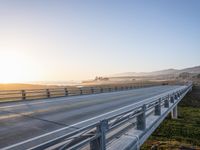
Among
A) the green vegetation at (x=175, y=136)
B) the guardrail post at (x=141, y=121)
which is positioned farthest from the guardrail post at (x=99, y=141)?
the green vegetation at (x=175, y=136)

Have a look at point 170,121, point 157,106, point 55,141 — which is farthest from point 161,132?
point 55,141

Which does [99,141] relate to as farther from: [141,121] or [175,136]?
[175,136]

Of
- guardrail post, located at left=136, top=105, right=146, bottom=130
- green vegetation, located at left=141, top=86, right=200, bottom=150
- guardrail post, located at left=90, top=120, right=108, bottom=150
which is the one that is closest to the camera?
guardrail post, located at left=90, top=120, right=108, bottom=150

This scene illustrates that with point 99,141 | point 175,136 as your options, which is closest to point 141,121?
point 99,141

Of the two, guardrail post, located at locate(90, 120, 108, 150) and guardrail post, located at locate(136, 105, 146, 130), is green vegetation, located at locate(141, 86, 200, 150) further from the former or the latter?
guardrail post, located at locate(90, 120, 108, 150)

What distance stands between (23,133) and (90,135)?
4256mm

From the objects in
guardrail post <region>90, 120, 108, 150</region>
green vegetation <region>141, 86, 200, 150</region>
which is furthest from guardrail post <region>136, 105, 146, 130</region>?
green vegetation <region>141, 86, 200, 150</region>

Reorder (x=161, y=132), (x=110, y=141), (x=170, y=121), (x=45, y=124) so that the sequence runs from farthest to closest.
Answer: (x=170, y=121) < (x=161, y=132) < (x=45, y=124) < (x=110, y=141)

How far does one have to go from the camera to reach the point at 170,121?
32812 mm

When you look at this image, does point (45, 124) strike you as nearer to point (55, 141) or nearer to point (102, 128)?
point (102, 128)

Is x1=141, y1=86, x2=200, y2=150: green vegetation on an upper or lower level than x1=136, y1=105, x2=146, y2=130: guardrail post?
lower

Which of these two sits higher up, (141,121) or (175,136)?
(141,121)

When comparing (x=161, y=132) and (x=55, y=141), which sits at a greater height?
(x=55, y=141)

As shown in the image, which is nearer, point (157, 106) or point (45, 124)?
point (45, 124)
